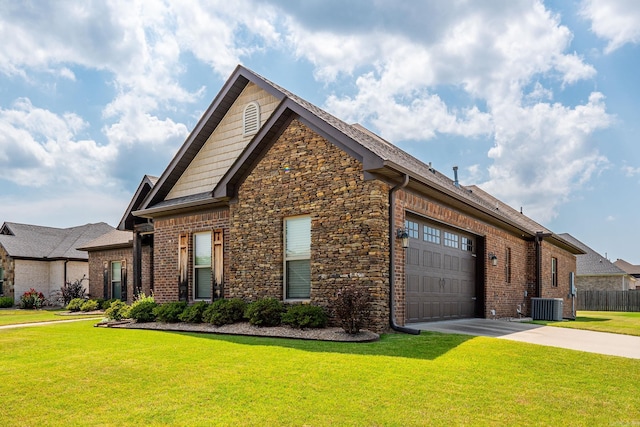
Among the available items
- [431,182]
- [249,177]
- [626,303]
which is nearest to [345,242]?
[431,182]

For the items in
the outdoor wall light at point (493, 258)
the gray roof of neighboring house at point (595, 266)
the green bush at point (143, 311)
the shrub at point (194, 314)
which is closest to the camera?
the shrub at point (194, 314)

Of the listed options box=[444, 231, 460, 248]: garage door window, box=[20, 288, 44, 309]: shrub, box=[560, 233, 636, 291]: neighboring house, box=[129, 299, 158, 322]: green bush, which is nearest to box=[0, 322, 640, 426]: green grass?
box=[129, 299, 158, 322]: green bush

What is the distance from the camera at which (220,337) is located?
10508 millimetres

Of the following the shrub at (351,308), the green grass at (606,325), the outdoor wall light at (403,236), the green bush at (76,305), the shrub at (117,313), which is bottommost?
the green bush at (76,305)

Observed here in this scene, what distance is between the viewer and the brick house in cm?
1078

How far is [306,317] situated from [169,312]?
15.3ft

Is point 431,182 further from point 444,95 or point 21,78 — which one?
point 21,78

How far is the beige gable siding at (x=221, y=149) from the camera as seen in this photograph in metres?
14.9

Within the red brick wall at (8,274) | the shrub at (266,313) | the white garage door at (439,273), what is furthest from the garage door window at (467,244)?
the red brick wall at (8,274)

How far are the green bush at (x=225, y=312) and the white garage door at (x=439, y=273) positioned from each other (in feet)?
13.2

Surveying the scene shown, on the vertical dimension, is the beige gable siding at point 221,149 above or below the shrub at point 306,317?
above

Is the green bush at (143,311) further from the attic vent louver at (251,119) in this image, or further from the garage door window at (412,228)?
the garage door window at (412,228)

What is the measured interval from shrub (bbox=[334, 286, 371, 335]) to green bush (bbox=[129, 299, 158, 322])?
253 inches

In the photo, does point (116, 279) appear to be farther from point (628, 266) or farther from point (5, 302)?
point (628, 266)
